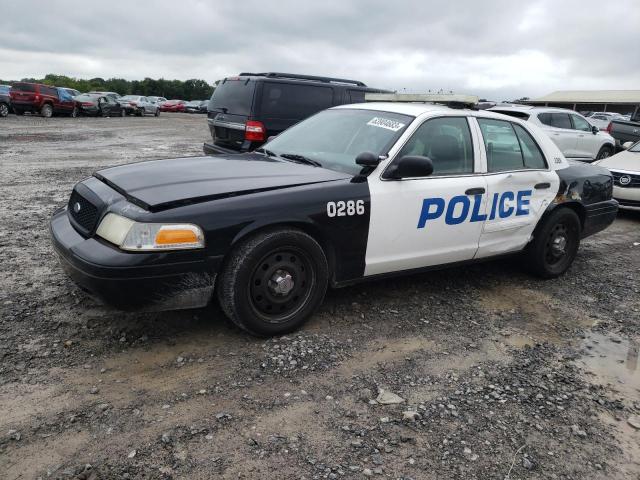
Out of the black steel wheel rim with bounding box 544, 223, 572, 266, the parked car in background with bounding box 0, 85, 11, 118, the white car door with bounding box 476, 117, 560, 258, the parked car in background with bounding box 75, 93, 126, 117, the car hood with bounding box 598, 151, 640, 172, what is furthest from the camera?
the parked car in background with bounding box 75, 93, 126, 117

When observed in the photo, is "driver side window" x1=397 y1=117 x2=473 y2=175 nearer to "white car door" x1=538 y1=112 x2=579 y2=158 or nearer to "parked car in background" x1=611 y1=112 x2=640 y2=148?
"white car door" x1=538 y1=112 x2=579 y2=158

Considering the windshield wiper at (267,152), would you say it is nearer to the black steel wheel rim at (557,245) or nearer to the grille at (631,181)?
the black steel wheel rim at (557,245)

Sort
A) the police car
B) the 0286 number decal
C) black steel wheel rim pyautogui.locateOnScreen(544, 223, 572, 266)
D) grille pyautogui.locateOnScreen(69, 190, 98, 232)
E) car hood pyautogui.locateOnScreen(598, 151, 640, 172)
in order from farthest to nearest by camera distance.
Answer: car hood pyautogui.locateOnScreen(598, 151, 640, 172)
black steel wheel rim pyautogui.locateOnScreen(544, 223, 572, 266)
the 0286 number decal
grille pyautogui.locateOnScreen(69, 190, 98, 232)
the police car

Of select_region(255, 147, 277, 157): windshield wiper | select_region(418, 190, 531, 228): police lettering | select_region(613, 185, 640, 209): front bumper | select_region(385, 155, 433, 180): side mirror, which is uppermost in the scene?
select_region(385, 155, 433, 180): side mirror

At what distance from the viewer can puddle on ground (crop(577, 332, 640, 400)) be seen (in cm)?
337

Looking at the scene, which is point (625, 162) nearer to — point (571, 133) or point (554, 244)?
point (571, 133)

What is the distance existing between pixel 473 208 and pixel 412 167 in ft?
2.83

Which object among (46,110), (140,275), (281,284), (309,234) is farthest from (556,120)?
(46,110)

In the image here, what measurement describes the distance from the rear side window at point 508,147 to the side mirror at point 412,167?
3.11 ft

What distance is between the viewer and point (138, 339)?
3.43m

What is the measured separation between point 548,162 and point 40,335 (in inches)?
177

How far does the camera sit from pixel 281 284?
347 cm

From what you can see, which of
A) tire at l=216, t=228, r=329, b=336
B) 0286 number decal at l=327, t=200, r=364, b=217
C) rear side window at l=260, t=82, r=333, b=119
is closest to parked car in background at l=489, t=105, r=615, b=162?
rear side window at l=260, t=82, r=333, b=119

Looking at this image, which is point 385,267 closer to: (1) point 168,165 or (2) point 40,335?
(1) point 168,165
